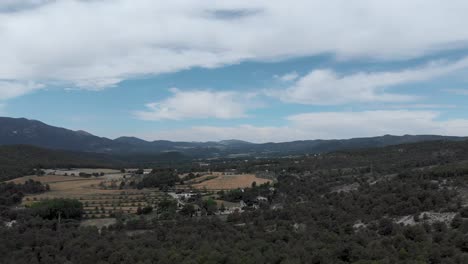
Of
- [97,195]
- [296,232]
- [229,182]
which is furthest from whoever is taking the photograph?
[229,182]

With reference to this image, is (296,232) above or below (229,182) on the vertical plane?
below

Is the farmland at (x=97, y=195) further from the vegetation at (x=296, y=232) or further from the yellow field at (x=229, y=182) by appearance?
the yellow field at (x=229, y=182)

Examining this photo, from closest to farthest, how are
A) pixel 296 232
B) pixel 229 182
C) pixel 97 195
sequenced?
pixel 296 232, pixel 97 195, pixel 229 182

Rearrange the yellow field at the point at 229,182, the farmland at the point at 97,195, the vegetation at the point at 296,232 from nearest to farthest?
1. the vegetation at the point at 296,232
2. the farmland at the point at 97,195
3. the yellow field at the point at 229,182

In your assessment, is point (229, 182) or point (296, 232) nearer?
point (296, 232)

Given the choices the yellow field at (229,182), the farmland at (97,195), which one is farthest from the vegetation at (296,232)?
the yellow field at (229,182)

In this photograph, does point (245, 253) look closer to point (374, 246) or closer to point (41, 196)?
point (374, 246)

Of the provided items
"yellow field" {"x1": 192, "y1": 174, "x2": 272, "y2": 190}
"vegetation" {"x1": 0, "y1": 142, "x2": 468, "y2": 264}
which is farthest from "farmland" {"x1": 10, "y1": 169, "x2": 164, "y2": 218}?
"yellow field" {"x1": 192, "y1": 174, "x2": 272, "y2": 190}

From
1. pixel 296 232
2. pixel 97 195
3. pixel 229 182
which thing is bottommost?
pixel 97 195

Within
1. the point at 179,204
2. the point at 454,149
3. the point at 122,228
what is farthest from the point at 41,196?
the point at 454,149

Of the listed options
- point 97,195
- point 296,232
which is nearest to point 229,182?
point 97,195

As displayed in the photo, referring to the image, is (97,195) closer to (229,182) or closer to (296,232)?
(229,182)
